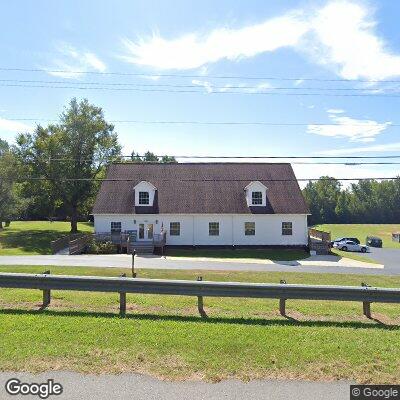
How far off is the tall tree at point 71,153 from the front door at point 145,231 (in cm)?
1326

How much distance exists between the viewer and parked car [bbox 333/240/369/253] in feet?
138

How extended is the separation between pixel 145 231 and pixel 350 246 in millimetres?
23101

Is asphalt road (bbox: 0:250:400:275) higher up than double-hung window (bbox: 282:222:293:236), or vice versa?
double-hung window (bbox: 282:222:293:236)

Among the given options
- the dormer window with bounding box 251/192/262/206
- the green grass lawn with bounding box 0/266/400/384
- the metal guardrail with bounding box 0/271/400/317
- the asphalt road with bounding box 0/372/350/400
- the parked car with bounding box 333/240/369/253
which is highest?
the dormer window with bounding box 251/192/262/206

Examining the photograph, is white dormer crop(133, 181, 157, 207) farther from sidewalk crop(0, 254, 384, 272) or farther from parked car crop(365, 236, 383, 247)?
parked car crop(365, 236, 383, 247)

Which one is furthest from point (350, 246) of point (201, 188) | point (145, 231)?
point (145, 231)

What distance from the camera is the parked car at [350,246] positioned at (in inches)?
1653

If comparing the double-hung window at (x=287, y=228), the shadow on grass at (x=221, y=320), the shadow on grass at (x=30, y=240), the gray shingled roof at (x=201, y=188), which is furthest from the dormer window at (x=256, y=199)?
the shadow on grass at (x=221, y=320)

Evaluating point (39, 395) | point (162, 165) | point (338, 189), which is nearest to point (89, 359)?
point (39, 395)

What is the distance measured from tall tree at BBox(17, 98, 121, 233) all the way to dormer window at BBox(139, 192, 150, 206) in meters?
11.4

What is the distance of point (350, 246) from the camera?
139 ft

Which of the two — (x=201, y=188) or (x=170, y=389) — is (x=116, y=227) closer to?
(x=201, y=188)

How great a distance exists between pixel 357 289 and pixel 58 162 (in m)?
40.8

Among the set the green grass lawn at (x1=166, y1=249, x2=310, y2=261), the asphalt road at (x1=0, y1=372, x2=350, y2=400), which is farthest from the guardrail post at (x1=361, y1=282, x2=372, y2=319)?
the green grass lawn at (x1=166, y1=249, x2=310, y2=261)
